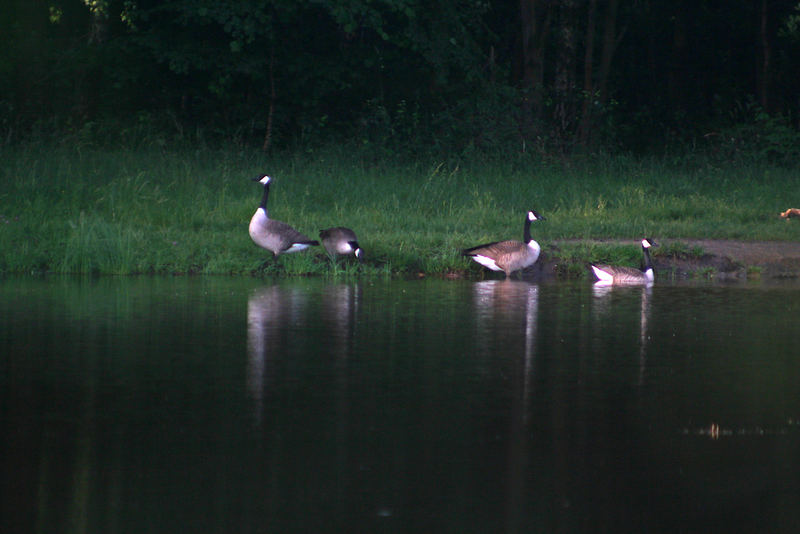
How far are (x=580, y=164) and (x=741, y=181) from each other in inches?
148

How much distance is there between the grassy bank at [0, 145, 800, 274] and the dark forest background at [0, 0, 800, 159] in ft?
9.82

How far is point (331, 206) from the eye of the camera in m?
19.9

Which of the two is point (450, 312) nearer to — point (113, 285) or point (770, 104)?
point (113, 285)

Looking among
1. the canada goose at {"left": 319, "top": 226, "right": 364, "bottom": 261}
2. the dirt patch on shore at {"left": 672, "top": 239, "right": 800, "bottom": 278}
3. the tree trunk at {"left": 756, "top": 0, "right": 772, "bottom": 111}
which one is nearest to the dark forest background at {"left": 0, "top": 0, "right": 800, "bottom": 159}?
the tree trunk at {"left": 756, "top": 0, "right": 772, "bottom": 111}

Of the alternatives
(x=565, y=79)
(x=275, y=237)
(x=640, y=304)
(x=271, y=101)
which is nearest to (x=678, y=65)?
(x=565, y=79)

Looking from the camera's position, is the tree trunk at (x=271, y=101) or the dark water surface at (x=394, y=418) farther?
the tree trunk at (x=271, y=101)

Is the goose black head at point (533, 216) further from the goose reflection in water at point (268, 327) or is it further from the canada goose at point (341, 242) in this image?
the goose reflection in water at point (268, 327)

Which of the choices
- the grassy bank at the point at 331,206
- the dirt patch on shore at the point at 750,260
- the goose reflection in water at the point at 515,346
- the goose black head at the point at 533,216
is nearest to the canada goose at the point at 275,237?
the grassy bank at the point at 331,206

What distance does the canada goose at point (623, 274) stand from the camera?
48.4 feet

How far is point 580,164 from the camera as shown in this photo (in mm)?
26500

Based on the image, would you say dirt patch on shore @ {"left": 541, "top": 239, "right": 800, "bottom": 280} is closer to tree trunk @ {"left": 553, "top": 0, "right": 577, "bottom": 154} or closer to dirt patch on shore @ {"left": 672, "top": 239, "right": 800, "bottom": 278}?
dirt patch on shore @ {"left": 672, "top": 239, "right": 800, "bottom": 278}

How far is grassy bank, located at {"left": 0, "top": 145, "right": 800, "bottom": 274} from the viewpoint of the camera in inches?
615

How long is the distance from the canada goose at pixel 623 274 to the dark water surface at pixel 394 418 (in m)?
2.64

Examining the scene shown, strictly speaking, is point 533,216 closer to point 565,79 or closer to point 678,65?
point 565,79
